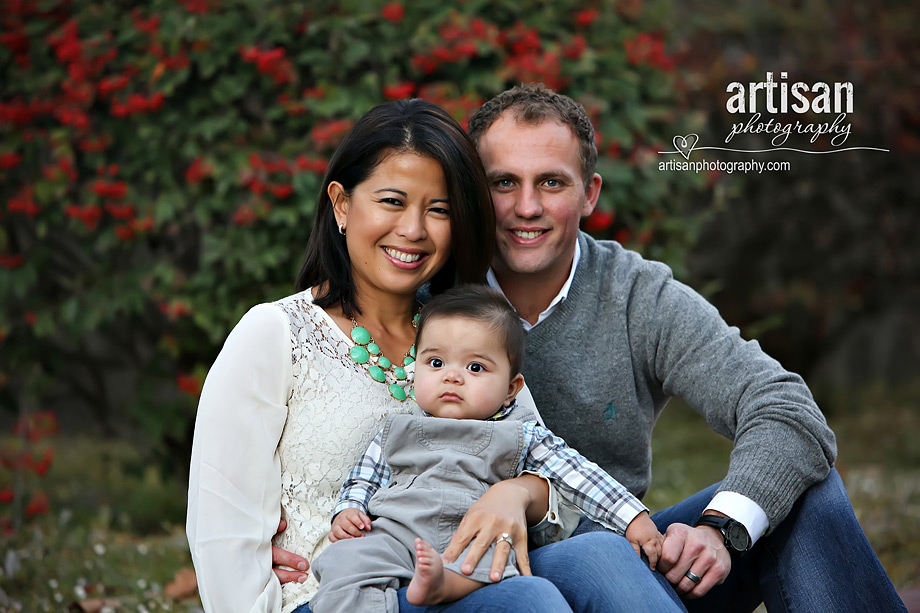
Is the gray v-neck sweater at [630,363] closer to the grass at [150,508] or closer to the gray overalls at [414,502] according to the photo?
the gray overalls at [414,502]

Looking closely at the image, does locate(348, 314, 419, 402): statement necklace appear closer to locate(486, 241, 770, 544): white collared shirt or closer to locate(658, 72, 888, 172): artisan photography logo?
locate(486, 241, 770, 544): white collared shirt

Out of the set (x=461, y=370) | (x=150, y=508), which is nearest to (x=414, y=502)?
(x=461, y=370)

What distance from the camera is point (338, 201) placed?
2.55 metres

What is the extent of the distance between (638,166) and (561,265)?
130 centimetres

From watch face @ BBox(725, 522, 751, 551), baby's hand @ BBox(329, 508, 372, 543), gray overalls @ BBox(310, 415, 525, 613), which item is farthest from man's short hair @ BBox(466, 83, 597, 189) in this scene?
baby's hand @ BBox(329, 508, 372, 543)

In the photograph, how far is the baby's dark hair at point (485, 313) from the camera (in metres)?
2.34

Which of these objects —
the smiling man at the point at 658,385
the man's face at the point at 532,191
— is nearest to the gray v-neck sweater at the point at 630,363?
the smiling man at the point at 658,385

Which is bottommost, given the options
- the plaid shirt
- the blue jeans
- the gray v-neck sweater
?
the blue jeans

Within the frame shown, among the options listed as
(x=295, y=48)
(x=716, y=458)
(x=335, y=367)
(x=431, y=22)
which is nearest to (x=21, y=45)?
(x=295, y=48)

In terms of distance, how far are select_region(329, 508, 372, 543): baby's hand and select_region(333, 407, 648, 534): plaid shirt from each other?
4 cm

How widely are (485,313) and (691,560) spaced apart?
0.73 m

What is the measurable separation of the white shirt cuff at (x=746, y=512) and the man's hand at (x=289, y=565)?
3.22ft

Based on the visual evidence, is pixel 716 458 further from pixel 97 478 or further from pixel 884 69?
pixel 97 478

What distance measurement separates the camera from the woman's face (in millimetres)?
2426
